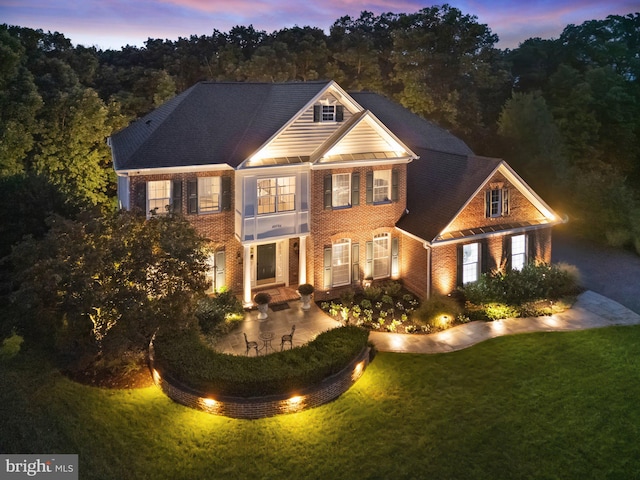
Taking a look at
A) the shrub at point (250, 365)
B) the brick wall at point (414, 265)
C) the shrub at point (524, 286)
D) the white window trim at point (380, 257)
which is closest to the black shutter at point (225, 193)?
the shrub at point (250, 365)

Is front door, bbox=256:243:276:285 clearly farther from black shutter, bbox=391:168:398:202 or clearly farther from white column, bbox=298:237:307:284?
black shutter, bbox=391:168:398:202

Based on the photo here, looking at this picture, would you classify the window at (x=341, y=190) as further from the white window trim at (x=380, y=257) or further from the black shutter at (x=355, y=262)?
the white window trim at (x=380, y=257)

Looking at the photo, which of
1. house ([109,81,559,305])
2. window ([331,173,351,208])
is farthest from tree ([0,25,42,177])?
window ([331,173,351,208])

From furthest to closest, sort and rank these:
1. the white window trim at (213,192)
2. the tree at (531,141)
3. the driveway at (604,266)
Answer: the tree at (531,141) → the driveway at (604,266) → the white window trim at (213,192)

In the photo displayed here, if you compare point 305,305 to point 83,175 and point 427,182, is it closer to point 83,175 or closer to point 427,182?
point 427,182

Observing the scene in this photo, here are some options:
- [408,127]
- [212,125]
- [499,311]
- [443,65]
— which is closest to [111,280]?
[212,125]

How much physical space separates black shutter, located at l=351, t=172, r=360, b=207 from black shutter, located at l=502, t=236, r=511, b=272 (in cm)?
687

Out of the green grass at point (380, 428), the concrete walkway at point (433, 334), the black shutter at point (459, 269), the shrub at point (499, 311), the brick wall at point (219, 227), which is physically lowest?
the green grass at point (380, 428)

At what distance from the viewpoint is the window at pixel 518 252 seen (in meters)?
23.7

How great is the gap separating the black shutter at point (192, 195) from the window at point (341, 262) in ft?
20.5

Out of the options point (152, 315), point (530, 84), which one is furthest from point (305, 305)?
point (530, 84)

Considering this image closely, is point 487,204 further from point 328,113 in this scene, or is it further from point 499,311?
point 328,113

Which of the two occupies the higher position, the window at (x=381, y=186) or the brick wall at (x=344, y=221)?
the window at (x=381, y=186)

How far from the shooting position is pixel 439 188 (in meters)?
23.9
